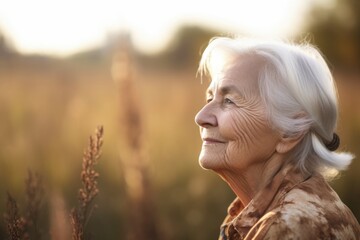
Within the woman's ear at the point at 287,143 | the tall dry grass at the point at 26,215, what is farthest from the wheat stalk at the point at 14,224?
the woman's ear at the point at 287,143

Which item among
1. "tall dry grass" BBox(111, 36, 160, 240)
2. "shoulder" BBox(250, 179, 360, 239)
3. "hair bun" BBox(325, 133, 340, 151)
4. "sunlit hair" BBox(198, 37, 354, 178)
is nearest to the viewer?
"shoulder" BBox(250, 179, 360, 239)

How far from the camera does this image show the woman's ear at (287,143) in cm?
223

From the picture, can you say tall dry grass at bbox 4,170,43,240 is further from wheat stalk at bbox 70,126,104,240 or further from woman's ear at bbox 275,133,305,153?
woman's ear at bbox 275,133,305,153

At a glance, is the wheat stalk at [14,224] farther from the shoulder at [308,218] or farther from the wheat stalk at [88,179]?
the shoulder at [308,218]

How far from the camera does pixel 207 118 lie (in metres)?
2.31

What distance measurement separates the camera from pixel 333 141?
7.76ft

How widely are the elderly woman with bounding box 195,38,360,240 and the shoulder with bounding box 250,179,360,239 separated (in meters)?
0.09

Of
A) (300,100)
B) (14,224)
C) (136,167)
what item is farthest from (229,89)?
(136,167)

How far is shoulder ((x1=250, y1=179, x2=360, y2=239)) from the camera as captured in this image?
184 centimetres

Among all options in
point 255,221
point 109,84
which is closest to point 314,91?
point 255,221

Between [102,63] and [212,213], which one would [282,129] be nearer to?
[212,213]

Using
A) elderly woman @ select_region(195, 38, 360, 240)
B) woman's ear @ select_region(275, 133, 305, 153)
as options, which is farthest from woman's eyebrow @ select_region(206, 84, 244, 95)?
woman's ear @ select_region(275, 133, 305, 153)

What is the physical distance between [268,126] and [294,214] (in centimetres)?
47

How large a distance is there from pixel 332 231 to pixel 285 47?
0.72 metres
